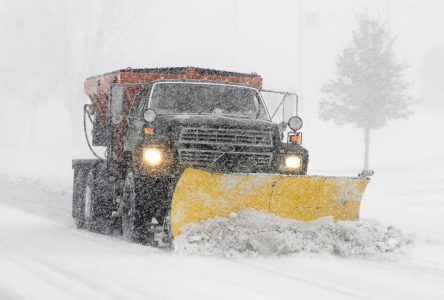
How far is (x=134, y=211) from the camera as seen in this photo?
389 inches

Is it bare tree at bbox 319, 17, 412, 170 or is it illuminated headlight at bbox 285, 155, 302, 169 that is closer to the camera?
illuminated headlight at bbox 285, 155, 302, 169

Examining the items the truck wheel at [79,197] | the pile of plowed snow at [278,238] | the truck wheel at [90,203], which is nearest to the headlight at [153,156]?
the pile of plowed snow at [278,238]

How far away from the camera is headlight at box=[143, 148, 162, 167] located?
9477mm

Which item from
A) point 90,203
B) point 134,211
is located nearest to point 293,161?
point 134,211

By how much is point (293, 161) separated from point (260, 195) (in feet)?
3.60

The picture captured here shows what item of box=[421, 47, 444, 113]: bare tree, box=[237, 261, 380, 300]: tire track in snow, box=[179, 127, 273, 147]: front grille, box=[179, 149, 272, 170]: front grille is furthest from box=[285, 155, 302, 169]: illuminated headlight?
box=[421, 47, 444, 113]: bare tree

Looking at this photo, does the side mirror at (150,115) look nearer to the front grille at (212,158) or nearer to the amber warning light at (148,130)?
the amber warning light at (148,130)

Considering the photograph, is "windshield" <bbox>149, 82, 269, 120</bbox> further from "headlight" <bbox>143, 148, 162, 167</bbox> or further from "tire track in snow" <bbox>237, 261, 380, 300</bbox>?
"tire track in snow" <bbox>237, 261, 380, 300</bbox>

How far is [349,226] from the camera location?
9703 mm

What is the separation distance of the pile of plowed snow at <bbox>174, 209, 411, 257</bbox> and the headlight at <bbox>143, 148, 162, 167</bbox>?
98 centimetres

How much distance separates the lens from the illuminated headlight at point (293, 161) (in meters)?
10.1

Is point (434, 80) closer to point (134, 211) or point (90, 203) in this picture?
point (90, 203)

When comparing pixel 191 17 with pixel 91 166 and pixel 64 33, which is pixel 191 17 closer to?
pixel 64 33

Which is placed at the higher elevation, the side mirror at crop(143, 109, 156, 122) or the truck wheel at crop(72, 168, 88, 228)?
the side mirror at crop(143, 109, 156, 122)
